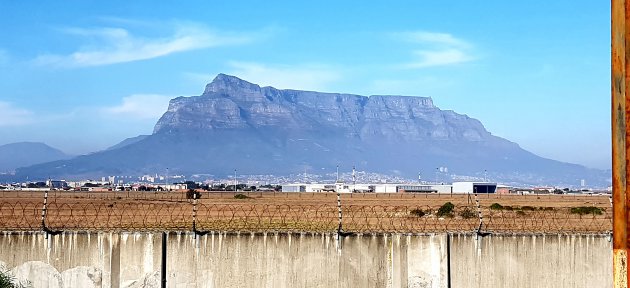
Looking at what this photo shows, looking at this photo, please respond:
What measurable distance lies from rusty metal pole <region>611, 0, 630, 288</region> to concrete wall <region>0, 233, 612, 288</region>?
10.2 m

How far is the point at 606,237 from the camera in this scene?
1748cm

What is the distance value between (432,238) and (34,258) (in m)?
7.48

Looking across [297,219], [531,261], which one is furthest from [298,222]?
[531,261]

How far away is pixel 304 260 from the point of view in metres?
16.5

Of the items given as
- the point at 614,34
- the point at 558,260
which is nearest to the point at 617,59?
the point at 614,34

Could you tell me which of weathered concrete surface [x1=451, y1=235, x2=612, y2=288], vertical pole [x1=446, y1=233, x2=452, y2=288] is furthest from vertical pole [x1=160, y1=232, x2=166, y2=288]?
weathered concrete surface [x1=451, y1=235, x2=612, y2=288]

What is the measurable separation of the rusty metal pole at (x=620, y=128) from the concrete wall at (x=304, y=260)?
33.3ft

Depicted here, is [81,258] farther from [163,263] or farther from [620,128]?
[620,128]

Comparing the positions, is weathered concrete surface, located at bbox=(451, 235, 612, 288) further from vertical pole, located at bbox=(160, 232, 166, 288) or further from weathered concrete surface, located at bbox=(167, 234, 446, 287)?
vertical pole, located at bbox=(160, 232, 166, 288)

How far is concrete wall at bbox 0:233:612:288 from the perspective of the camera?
52.6ft

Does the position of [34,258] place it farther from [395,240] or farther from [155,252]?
[395,240]

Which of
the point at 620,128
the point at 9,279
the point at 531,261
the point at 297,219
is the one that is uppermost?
the point at 620,128

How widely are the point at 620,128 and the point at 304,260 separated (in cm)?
1063

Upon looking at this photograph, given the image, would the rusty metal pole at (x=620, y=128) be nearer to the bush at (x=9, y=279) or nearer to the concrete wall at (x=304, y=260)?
the concrete wall at (x=304, y=260)
